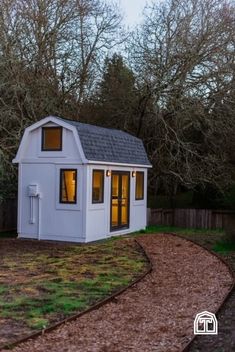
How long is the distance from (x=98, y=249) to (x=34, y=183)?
323 cm

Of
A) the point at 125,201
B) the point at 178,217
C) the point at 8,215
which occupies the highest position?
the point at 125,201

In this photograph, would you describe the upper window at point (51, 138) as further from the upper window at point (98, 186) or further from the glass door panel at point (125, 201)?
the glass door panel at point (125, 201)

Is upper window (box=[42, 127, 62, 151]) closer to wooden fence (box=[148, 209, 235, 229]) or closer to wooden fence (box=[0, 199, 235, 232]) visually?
wooden fence (box=[0, 199, 235, 232])

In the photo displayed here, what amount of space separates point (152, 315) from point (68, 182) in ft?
26.5

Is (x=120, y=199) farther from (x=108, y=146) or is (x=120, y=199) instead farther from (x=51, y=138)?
(x=51, y=138)

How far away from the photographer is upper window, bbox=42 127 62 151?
564 inches

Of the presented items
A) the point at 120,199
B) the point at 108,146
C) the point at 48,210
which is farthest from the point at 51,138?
the point at 120,199

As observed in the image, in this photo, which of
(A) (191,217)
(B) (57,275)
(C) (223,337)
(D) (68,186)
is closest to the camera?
(C) (223,337)

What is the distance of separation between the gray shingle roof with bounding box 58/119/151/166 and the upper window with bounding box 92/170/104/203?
1.39ft

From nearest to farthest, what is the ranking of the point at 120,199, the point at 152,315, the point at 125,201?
the point at 152,315 < the point at 120,199 < the point at 125,201

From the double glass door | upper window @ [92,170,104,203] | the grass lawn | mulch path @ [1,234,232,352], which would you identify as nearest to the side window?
upper window @ [92,170,104,203]

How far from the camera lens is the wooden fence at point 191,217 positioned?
1886cm

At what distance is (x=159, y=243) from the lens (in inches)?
525

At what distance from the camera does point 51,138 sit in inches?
571
